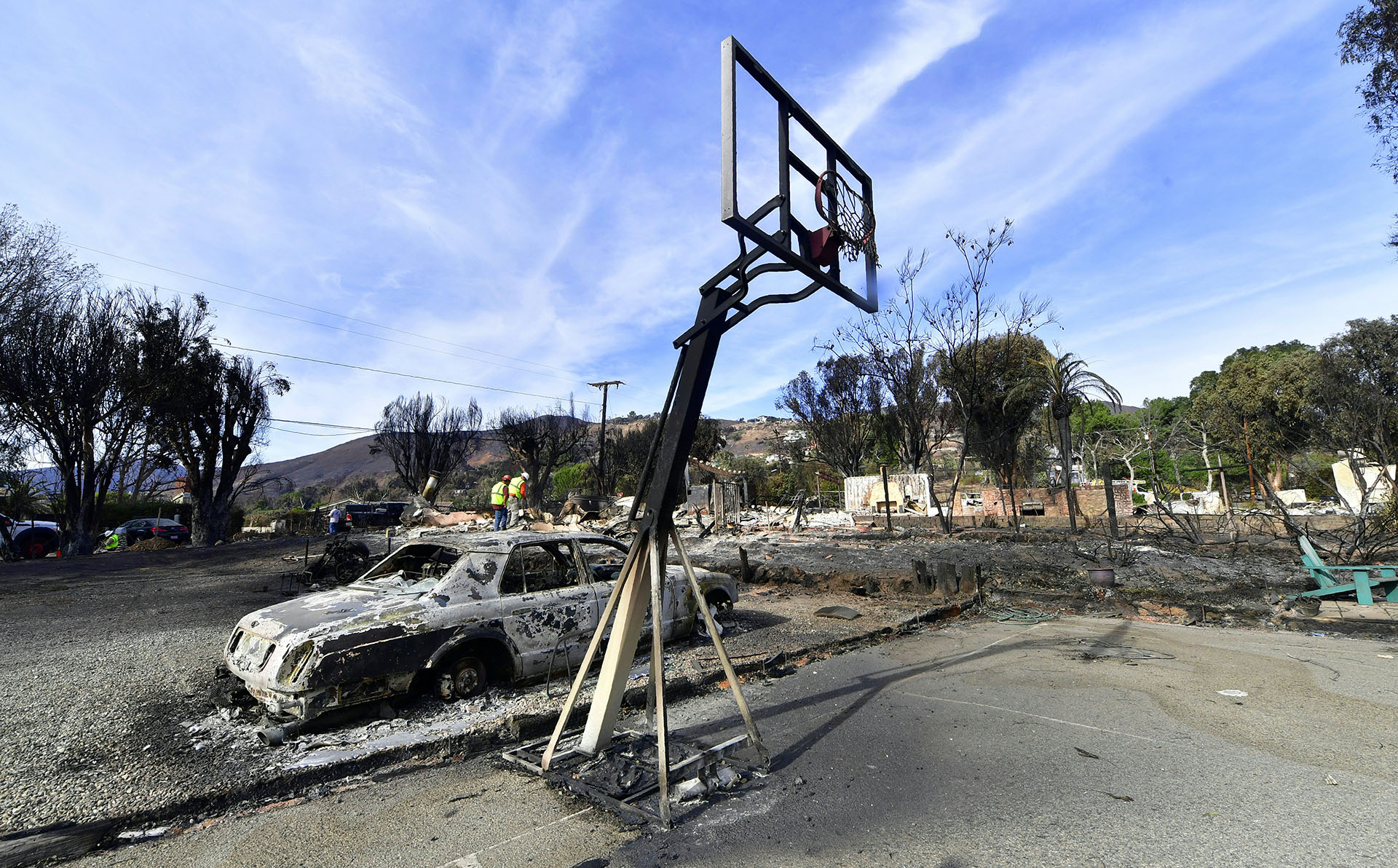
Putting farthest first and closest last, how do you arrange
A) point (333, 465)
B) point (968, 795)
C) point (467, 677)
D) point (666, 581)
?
point (333, 465) → point (666, 581) → point (467, 677) → point (968, 795)

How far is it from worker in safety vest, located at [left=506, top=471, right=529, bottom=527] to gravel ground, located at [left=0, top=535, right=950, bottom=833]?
5687 mm

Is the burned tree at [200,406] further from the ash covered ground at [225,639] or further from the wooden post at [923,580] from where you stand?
the wooden post at [923,580]

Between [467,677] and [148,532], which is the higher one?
[148,532]

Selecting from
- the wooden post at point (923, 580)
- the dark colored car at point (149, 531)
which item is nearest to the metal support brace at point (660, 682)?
the wooden post at point (923, 580)

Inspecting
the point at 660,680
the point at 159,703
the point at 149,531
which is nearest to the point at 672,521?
the point at 660,680

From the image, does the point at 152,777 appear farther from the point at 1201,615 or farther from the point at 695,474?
the point at 695,474

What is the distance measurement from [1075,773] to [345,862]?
155 inches

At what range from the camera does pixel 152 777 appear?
381 cm

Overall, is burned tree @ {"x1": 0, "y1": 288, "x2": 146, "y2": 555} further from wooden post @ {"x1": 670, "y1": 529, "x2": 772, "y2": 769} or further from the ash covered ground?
wooden post @ {"x1": 670, "y1": 529, "x2": 772, "y2": 769}

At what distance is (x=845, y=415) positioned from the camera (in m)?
41.5

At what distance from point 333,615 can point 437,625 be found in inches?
28.9

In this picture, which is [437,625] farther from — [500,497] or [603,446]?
[603,446]

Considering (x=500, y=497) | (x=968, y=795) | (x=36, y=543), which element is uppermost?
(x=500, y=497)

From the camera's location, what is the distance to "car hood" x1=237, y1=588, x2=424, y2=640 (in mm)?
4609
